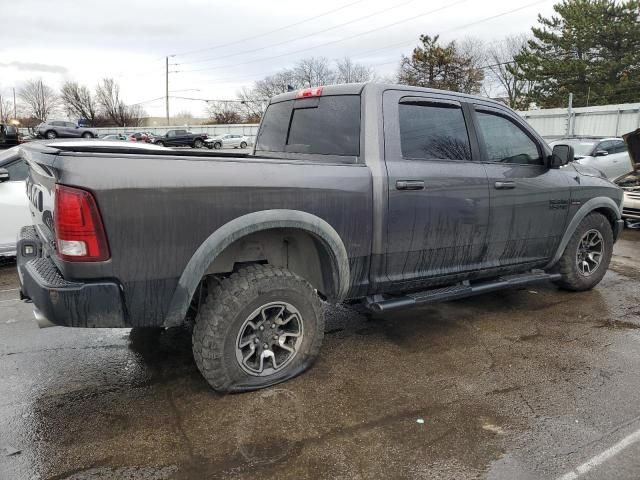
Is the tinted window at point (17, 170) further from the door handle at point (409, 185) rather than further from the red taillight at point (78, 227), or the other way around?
the door handle at point (409, 185)

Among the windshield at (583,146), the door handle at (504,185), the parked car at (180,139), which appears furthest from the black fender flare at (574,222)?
the parked car at (180,139)

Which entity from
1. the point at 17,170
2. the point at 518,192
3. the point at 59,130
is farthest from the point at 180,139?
the point at 518,192

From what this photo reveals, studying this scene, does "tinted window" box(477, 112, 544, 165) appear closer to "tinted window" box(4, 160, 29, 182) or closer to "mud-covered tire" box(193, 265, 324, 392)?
"mud-covered tire" box(193, 265, 324, 392)

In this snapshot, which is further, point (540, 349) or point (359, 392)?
point (540, 349)

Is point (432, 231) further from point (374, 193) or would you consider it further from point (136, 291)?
point (136, 291)

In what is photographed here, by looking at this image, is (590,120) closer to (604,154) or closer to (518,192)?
(604,154)

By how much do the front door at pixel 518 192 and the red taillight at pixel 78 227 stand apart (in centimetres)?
290

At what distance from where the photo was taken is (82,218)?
2.48 metres

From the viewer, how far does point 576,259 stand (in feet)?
16.4

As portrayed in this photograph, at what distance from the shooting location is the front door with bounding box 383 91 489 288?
11.4ft

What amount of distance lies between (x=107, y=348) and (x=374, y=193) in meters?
2.39

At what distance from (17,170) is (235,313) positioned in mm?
4770

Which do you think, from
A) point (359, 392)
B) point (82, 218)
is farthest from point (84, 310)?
point (359, 392)

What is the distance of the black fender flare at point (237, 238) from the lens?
9.04 feet
